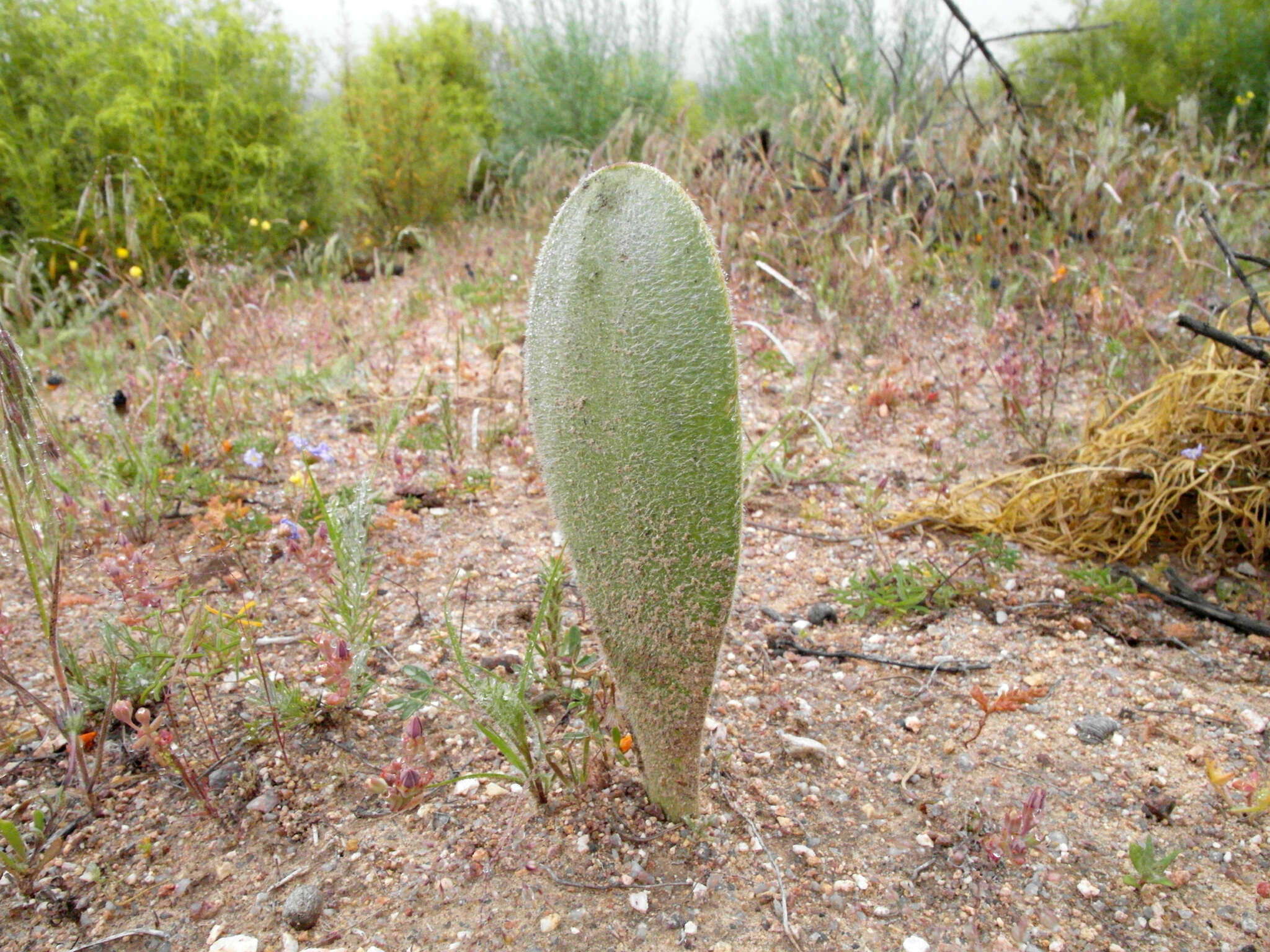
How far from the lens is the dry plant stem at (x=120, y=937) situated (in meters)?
1.07

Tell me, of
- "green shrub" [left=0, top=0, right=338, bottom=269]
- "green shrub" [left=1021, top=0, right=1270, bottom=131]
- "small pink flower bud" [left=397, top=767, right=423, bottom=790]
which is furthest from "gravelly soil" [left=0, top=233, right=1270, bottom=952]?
Answer: "green shrub" [left=1021, top=0, right=1270, bottom=131]

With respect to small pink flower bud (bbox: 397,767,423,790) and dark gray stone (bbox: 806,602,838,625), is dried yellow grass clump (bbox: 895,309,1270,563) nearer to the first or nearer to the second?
dark gray stone (bbox: 806,602,838,625)

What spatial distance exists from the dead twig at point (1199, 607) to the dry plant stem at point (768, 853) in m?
1.11

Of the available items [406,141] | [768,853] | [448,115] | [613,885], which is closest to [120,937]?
[613,885]

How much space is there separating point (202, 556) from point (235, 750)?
2.38 feet

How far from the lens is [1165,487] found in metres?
2.02

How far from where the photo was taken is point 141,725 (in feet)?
4.37

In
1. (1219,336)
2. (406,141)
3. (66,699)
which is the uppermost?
(406,141)

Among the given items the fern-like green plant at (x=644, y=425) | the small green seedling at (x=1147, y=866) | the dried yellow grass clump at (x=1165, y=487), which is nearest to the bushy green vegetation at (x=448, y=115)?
the dried yellow grass clump at (x=1165, y=487)

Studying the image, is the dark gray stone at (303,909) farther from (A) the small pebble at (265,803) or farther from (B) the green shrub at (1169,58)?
(B) the green shrub at (1169,58)

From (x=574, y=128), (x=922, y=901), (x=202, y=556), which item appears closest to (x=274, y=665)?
(x=202, y=556)

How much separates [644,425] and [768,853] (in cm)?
62

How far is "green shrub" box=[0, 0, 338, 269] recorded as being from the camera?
15.3ft

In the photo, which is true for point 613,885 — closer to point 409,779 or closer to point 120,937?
point 409,779
